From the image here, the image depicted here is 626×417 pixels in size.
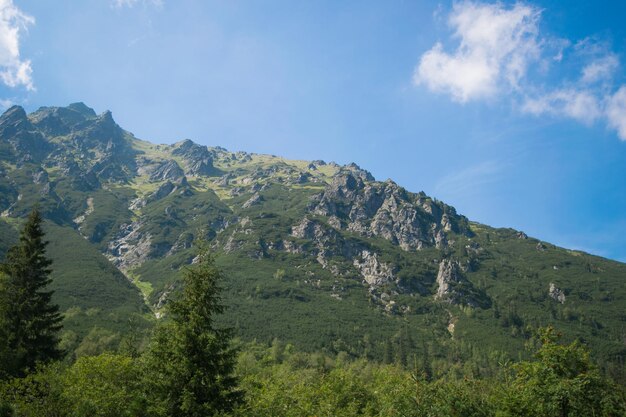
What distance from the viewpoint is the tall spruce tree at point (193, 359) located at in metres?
25.4

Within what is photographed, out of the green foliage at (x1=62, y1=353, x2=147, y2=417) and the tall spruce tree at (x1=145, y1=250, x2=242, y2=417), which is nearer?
the tall spruce tree at (x1=145, y1=250, x2=242, y2=417)

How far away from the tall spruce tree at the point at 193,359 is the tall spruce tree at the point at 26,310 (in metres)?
24.2

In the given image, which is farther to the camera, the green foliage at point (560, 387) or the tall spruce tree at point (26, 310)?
the tall spruce tree at point (26, 310)

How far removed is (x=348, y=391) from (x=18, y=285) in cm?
4128

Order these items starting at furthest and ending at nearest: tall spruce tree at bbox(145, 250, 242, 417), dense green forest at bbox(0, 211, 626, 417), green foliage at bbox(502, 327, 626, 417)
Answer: green foliage at bbox(502, 327, 626, 417) → dense green forest at bbox(0, 211, 626, 417) → tall spruce tree at bbox(145, 250, 242, 417)

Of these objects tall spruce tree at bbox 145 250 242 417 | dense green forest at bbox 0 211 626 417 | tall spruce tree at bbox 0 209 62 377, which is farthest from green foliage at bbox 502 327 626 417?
tall spruce tree at bbox 0 209 62 377

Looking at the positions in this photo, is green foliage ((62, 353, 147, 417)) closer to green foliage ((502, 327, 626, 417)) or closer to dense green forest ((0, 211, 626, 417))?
dense green forest ((0, 211, 626, 417))

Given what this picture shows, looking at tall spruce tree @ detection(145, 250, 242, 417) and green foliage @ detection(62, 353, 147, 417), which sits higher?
tall spruce tree @ detection(145, 250, 242, 417)

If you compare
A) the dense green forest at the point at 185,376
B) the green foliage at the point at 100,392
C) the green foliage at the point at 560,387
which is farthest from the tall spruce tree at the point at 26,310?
the green foliage at the point at 560,387

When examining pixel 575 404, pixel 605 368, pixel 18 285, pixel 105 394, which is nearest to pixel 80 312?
pixel 18 285

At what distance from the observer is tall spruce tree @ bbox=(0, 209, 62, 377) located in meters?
42.8

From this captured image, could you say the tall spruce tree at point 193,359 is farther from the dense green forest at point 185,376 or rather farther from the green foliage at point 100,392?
the green foliage at point 100,392

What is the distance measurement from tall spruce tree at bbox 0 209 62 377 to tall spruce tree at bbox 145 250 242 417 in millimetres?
24184

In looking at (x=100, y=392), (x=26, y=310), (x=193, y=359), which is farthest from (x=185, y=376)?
(x=26, y=310)
